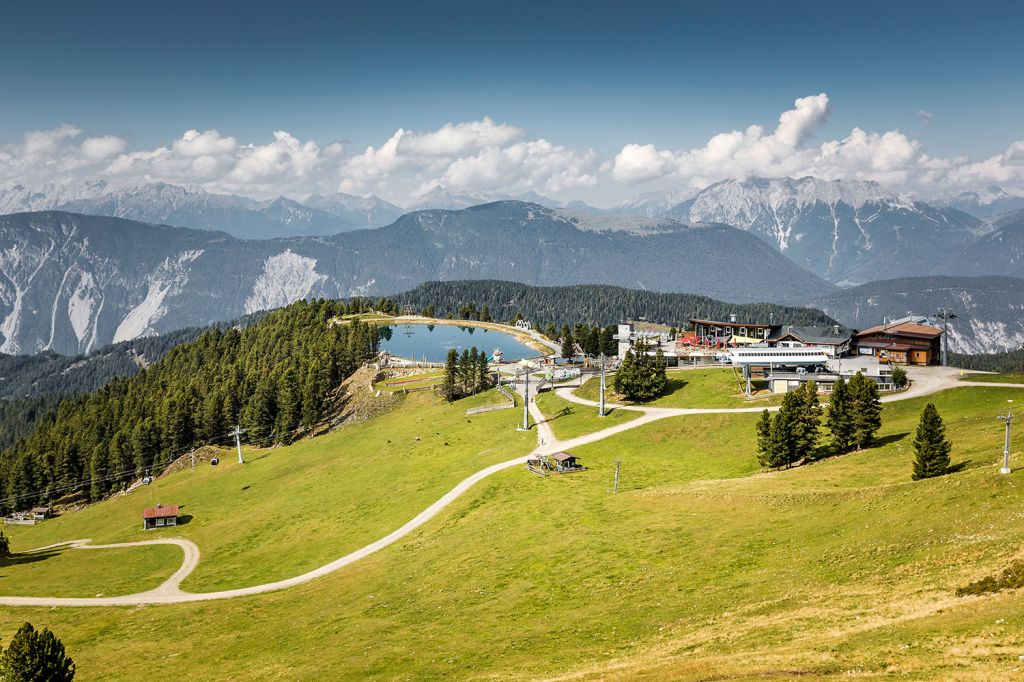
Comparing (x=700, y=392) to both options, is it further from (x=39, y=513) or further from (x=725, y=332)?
(x=39, y=513)

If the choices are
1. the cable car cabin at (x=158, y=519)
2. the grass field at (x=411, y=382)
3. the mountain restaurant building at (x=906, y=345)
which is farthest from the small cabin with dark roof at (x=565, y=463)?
the mountain restaurant building at (x=906, y=345)

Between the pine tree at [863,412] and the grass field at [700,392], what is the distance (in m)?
22.9

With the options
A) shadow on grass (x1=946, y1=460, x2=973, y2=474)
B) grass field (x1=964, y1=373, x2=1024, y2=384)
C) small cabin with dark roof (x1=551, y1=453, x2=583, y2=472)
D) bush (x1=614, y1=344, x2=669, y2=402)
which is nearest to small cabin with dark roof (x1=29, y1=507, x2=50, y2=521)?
small cabin with dark roof (x1=551, y1=453, x2=583, y2=472)

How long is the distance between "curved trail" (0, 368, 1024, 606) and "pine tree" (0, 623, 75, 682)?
26.4 m

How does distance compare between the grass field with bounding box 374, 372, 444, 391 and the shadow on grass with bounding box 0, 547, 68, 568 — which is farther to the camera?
the grass field with bounding box 374, 372, 444, 391

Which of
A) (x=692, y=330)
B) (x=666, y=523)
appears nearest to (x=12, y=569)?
(x=666, y=523)

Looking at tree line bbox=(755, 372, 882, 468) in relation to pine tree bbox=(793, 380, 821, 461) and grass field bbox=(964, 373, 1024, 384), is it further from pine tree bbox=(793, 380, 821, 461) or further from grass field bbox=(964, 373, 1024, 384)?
grass field bbox=(964, 373, 1024, 384)

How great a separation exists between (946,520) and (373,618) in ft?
139

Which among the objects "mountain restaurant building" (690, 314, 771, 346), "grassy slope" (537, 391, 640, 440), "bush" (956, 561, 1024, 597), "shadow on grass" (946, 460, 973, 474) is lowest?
"grassy slope" (537, 391, 640, 440)

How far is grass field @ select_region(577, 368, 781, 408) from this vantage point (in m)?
103

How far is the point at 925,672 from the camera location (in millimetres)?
25734

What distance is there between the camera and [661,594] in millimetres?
45375

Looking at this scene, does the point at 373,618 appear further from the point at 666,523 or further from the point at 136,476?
the point at 136,476

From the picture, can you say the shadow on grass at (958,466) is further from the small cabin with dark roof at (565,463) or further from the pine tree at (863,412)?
the small cabin with dark roof at (565,463)
